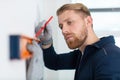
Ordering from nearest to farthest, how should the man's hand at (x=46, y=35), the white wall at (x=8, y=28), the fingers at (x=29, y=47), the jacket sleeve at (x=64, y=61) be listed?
1. the white wall at (x=8, y=28)
2. the fingers at (x=29, y=47)
3. the man's hand at (x=46, y=35)
4. the jacket sleeve at (x=64, y=61)

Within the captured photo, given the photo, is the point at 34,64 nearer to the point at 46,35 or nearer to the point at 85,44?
the point at 46,35

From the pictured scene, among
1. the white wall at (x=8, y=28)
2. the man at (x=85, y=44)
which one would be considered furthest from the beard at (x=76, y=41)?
the white wall at (x=8, y=28)

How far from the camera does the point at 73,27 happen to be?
1.19 meters

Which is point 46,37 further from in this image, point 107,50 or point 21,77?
point 21,77

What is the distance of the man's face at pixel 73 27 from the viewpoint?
1178mm

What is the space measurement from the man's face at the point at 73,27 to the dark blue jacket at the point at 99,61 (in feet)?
0.24

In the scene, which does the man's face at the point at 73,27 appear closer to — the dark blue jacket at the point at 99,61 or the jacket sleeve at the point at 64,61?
the dark blue jacket at the point at 99,61

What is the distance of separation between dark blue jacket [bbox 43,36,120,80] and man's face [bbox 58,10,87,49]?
7cm

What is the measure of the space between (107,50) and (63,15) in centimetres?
30

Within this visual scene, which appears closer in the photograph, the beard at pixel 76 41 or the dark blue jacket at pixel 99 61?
the dark blue jacket at pixel 99 61

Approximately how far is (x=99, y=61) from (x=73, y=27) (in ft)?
0.88

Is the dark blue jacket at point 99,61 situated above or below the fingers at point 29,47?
below

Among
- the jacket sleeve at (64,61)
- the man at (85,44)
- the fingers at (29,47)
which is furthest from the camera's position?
the jacket sleeve at (64,61)

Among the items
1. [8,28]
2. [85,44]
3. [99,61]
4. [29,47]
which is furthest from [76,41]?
[8,28]
